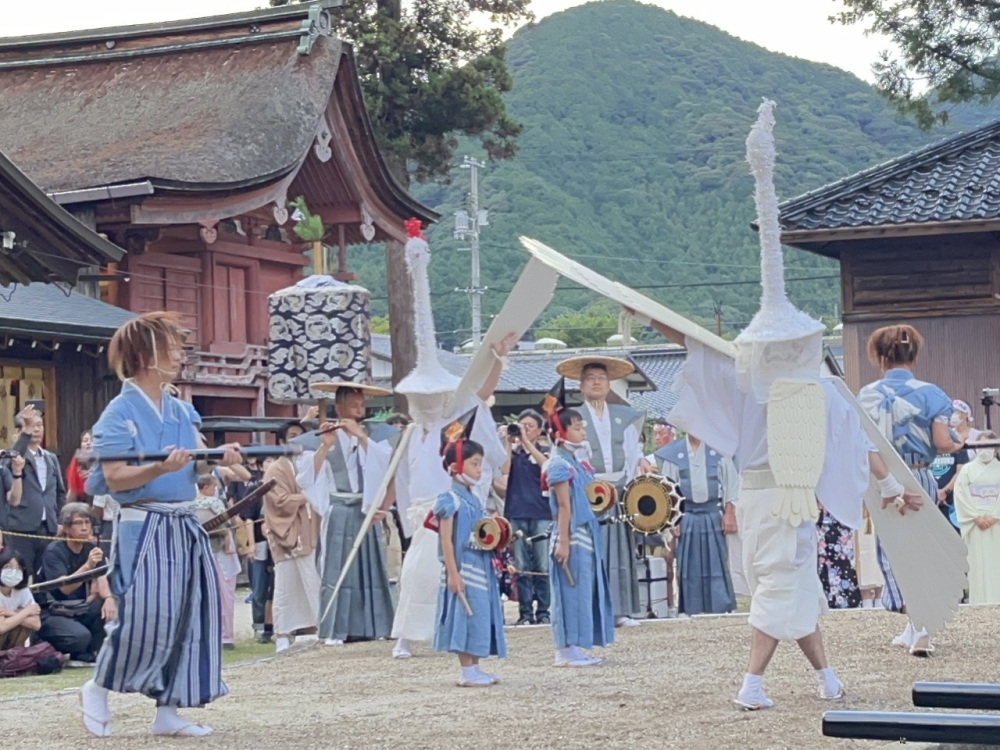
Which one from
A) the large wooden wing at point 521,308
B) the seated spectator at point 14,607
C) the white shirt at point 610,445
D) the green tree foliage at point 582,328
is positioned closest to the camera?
the large wooden wing at point 521,308

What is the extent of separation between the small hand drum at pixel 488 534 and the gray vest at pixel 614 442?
10.2 ft

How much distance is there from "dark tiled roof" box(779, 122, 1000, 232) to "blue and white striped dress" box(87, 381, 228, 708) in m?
11.8

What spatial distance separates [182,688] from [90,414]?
13.1m

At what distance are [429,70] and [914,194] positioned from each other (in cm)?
836

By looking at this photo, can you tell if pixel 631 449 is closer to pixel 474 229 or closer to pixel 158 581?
pixel 158 581

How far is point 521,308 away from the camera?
26.9 feet

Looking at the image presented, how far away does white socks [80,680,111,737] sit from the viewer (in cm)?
660

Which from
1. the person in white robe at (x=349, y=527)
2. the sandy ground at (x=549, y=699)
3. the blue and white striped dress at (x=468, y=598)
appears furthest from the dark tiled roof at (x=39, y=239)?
the blue and white striped dress at (x=468, y=598)

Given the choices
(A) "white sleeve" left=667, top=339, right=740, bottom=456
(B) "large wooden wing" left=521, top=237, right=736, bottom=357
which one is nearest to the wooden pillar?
(B) "large wooden wing" left=521, top=237, right=736, bottom=357

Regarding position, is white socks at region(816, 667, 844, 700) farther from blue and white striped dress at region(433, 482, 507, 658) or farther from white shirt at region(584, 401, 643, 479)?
white shirt at region(584, 401, 643, 479)

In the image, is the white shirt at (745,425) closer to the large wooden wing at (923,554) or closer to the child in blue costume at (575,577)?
the large wooden wing at (923,554)

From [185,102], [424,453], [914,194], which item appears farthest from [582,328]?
[424,453]

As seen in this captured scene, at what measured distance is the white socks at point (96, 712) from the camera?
21.7 feet

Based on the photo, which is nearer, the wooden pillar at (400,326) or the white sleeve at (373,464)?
the white sleeve at (373,464)
